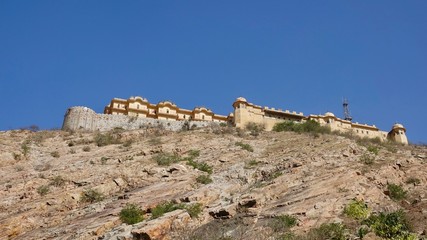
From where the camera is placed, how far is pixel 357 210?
48.5 ft

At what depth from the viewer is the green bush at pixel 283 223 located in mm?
14579

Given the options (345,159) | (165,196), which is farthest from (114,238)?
(345,159)

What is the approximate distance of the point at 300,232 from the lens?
46.9 ft

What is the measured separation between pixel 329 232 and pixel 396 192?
4.76m

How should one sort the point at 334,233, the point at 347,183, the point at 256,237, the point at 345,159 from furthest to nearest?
the point at 345,159
the point at 347,183
the point at 256,237
the point at 334,233

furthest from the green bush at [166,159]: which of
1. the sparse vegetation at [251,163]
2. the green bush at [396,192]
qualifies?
the green bush at [396,192]

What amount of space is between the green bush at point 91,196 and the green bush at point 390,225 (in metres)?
12.1

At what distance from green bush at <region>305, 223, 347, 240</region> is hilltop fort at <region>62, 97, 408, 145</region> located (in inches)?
1216

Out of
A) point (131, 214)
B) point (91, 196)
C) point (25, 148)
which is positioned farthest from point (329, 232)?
point (25, 148)

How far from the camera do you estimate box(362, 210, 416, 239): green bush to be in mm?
13062

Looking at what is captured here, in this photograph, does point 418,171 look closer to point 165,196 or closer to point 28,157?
point 165,196

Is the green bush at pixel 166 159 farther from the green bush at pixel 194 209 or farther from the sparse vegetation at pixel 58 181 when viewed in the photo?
the green bush at pixel 194 209

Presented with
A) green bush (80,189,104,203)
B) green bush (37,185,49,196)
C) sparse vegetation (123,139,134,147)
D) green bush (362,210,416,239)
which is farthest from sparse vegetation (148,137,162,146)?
green bush (362,210,416,239)

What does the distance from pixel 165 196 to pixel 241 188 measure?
134 inches
